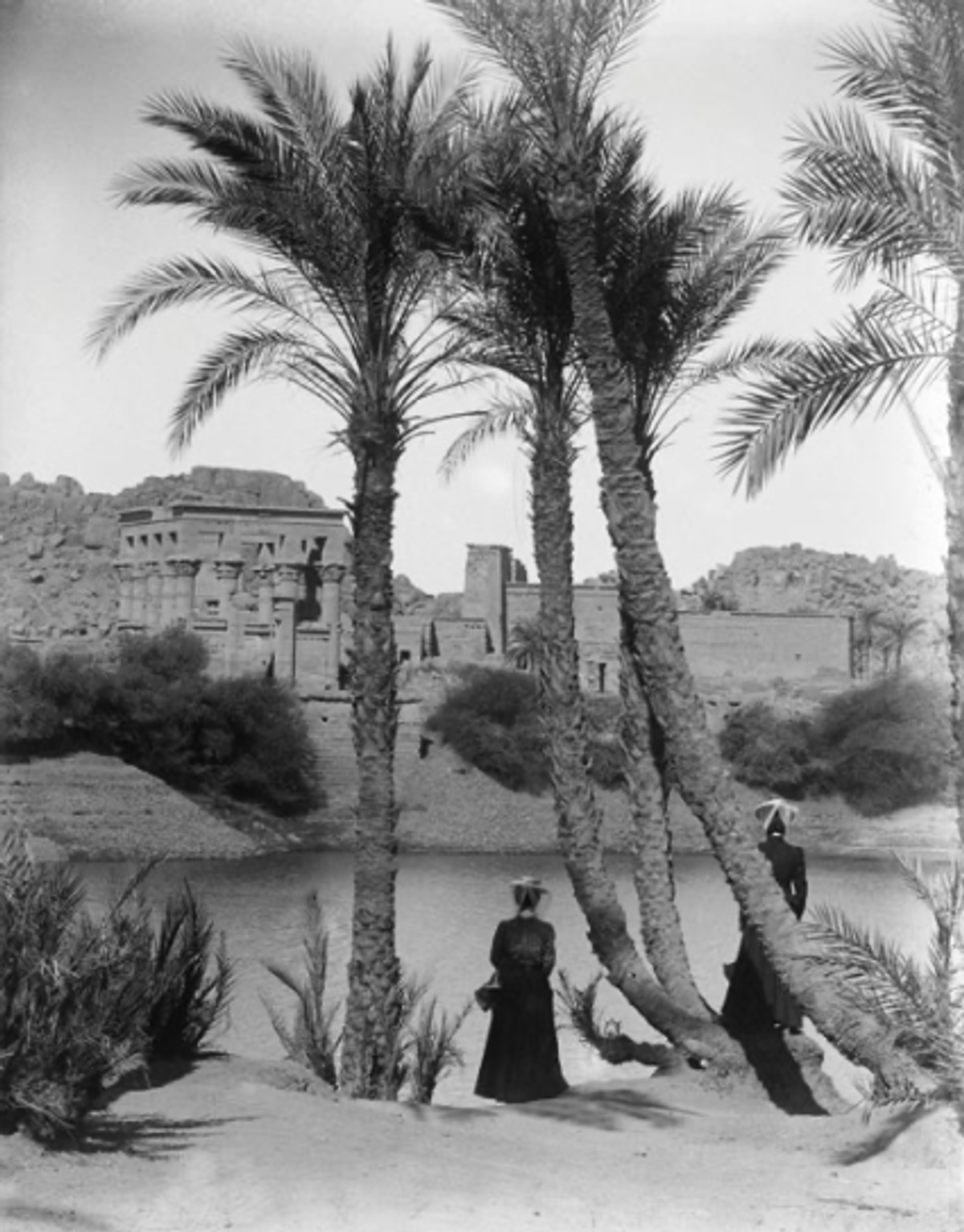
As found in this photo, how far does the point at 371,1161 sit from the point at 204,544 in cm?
5554

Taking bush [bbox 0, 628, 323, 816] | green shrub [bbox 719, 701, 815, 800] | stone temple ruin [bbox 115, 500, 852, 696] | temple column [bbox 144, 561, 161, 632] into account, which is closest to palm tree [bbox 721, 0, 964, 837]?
bush [bbox 0, 628, 323, 816]

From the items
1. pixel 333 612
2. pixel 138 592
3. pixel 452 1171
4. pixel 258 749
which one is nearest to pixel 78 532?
pixel 138 592

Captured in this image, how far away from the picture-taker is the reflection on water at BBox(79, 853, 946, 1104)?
13.5 meters

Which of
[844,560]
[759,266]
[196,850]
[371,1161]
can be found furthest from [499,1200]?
[844,560]

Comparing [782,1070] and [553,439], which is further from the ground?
[553,439]

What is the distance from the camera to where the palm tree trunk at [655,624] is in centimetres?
873

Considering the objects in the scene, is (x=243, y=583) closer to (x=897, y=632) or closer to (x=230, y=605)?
(x=230, y=605)

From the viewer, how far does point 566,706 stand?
11.6m

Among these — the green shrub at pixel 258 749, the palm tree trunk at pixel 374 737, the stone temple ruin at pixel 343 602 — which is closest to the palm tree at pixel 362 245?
the palm tree trunk at pixel 374 737

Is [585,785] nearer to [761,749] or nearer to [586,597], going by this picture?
[761,749]

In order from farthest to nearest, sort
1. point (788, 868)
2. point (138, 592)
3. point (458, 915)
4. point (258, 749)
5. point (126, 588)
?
1. point (126, 588)
2. point (138, 592)
3. point (258, 749)
4. point (458, 915)
5. point (788, 868)

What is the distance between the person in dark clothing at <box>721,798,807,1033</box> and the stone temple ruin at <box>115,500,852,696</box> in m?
46.2

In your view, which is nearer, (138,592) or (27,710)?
(27,710)

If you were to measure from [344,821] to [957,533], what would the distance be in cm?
3328
